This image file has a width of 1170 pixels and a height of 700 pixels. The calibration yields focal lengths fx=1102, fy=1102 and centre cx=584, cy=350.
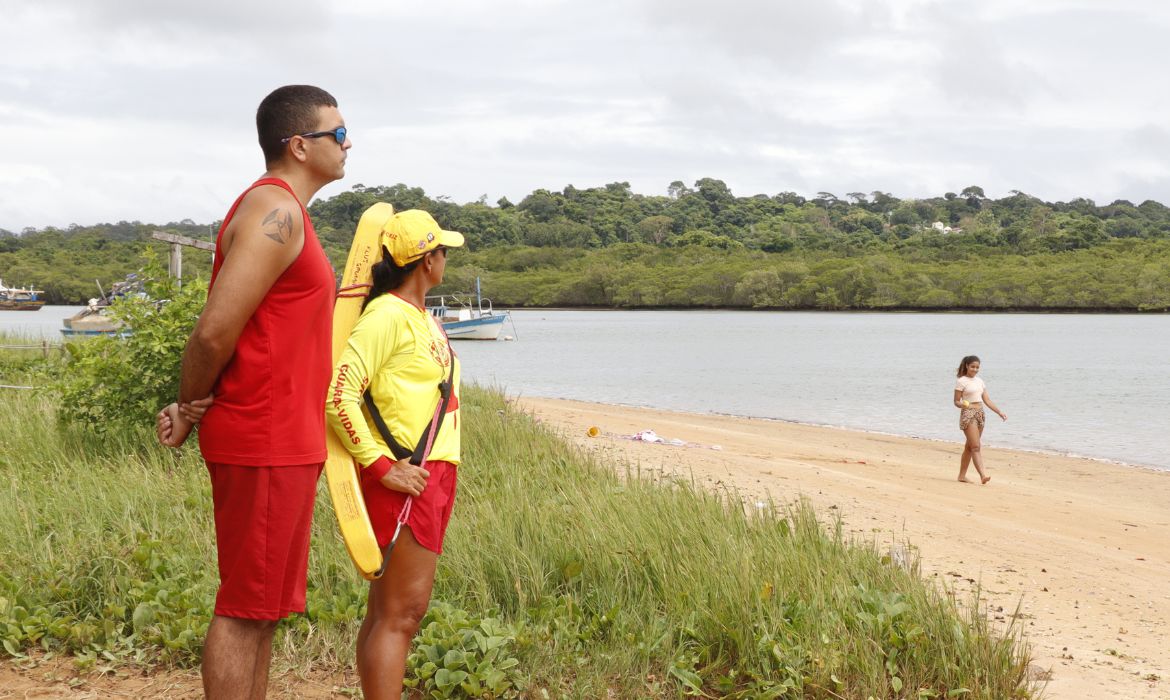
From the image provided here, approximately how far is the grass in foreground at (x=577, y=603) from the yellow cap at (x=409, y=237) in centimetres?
154

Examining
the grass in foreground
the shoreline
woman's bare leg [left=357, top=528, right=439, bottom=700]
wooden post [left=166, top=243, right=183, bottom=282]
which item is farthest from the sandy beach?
wooden post [left=166, top=243, right=183, bottom=282]

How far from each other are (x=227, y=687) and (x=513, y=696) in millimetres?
1360

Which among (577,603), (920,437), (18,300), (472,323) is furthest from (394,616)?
(18,300)

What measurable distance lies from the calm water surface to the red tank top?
57.8 feet

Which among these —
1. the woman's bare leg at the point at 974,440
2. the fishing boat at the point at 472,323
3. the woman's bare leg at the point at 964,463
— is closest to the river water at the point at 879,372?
the fishing boat at the point at 472,323

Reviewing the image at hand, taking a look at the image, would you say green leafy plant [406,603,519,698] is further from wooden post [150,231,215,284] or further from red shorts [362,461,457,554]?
wooden post [150,231,215,284]

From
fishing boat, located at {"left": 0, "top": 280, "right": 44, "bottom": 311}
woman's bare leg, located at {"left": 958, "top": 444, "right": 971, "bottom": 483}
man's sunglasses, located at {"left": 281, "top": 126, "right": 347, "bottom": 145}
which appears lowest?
fishing boat, located at {"left": 0, "top": 280, "right": 44, "bottom": 311}

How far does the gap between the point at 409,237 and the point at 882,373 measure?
37.3 m

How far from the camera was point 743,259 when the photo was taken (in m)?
112

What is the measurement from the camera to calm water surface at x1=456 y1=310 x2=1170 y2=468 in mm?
23922

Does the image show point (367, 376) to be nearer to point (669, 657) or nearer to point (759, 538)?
point (669, 657)

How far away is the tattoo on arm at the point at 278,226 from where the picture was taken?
9.40ft

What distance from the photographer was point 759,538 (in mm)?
5309

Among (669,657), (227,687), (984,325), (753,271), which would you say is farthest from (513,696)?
(753,271)
